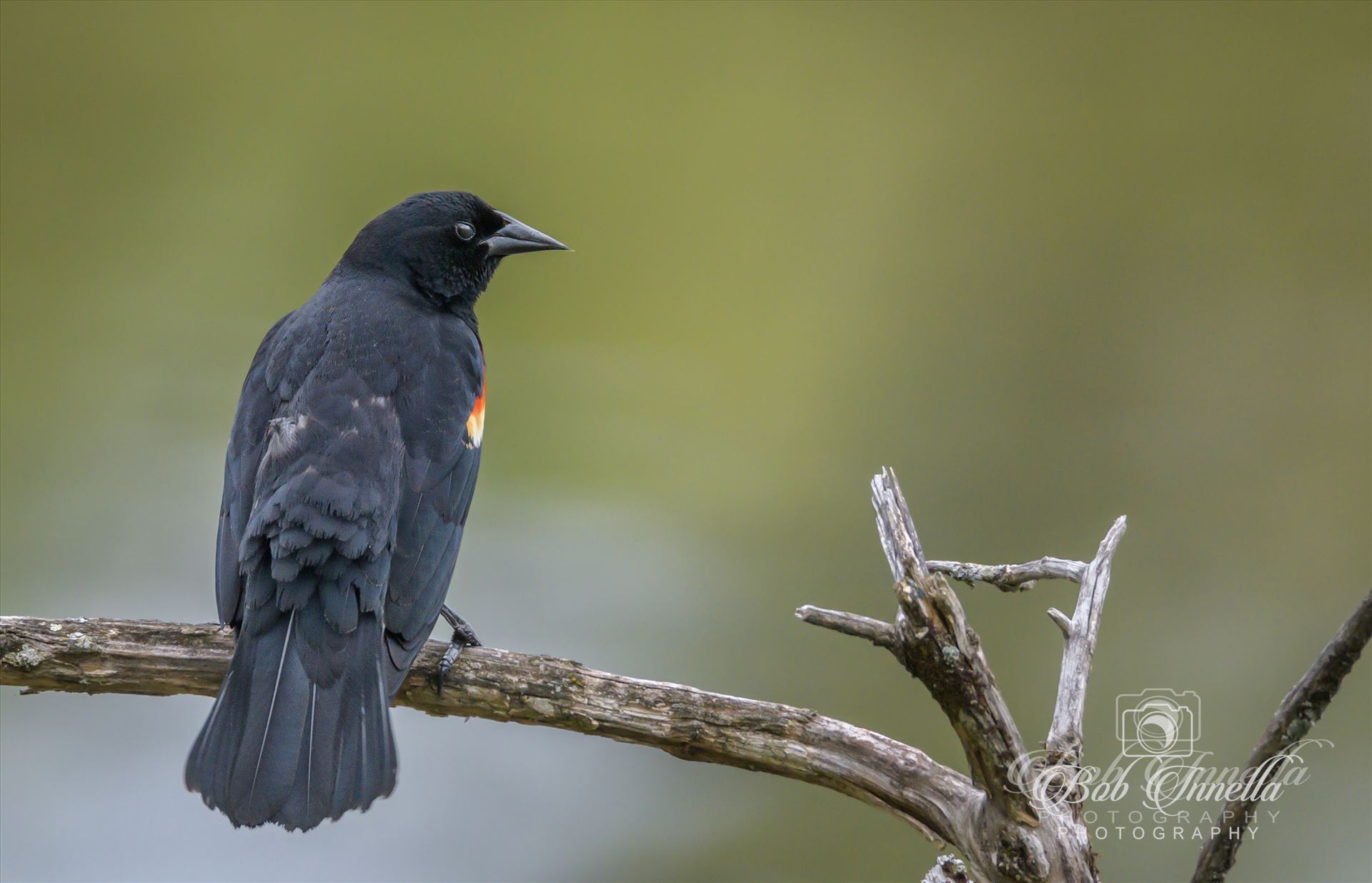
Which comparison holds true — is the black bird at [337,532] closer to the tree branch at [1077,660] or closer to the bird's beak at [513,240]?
the bird's beak at [513,240]

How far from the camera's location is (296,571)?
180 cm

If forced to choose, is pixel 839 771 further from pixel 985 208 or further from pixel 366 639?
pixel 985 208

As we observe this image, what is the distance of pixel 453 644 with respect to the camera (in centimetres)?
190

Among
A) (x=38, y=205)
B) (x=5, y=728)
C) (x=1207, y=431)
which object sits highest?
(x=38, y=205)

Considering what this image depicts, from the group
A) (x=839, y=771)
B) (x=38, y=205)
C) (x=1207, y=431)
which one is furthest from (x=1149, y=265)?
(x=38, y=205)

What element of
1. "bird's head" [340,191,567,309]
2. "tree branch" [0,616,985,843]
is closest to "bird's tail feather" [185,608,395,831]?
"tree branch" [0,616,985,843]

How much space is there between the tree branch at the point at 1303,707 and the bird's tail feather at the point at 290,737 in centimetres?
113

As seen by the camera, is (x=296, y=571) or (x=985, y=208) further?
(x=985, y=208)

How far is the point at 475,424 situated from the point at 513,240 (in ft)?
1.69

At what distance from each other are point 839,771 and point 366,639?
2.41 feet

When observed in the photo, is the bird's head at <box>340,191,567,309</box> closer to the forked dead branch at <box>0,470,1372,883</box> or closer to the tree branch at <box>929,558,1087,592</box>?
the forked dead branch at <box>0,470,1372,883</box>

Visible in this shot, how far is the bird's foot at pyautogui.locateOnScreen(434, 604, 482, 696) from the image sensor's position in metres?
1.81

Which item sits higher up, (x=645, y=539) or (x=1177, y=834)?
(x=645, y=539)

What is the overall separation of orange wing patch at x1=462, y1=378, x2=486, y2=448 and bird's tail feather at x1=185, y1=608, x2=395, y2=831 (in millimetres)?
498
